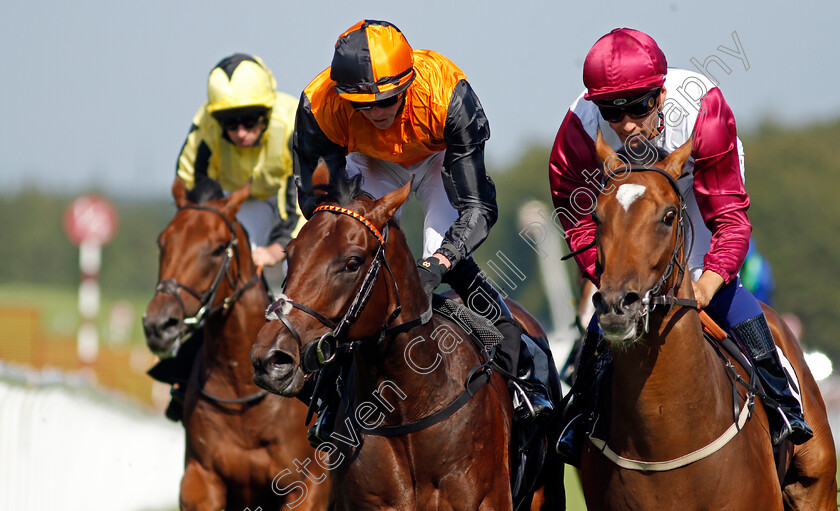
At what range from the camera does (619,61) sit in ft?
12.9

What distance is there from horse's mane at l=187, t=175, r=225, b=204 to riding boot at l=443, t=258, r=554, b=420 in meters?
2.07

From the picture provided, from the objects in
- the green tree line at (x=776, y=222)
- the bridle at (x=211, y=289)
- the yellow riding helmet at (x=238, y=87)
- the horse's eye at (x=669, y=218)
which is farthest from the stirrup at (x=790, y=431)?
the green tree line at (x=776, y=222)

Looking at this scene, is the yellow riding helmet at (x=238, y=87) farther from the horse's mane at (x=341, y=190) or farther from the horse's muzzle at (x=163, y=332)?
the horse's mane at (x=341, y=190)

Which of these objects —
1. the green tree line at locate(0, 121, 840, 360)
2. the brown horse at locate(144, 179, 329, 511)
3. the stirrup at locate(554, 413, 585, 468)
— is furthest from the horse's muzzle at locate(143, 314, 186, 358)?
the green tree line at locate(0, 121, 840, 360)

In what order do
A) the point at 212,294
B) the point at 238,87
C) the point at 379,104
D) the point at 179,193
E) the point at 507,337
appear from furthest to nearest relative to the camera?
the point at 238,87 < the point at 179,193 < the point at 212,294 < the point at 507,337 < the point at 379,104

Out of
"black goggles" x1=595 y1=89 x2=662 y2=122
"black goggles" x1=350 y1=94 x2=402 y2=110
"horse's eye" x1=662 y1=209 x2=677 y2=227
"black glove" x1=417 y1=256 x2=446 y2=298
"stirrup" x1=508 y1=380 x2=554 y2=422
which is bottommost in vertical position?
"stirrup" x1=508 y1=380 x2=554 y2=422

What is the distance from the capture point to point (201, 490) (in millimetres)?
5496

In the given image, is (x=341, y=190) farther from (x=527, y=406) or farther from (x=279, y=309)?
(x=527, y=406)

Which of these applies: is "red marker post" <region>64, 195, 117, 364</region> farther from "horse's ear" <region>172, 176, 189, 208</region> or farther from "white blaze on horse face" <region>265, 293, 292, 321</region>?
"white blaze on horse face" <region>265, 293, 292, 321</region>

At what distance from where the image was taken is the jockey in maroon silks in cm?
395

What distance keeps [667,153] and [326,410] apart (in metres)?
1.82

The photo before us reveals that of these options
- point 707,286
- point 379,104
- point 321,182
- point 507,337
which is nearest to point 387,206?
point 321,182

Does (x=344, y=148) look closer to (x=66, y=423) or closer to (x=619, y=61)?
(x=619, y=61)

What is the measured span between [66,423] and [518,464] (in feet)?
14.6
